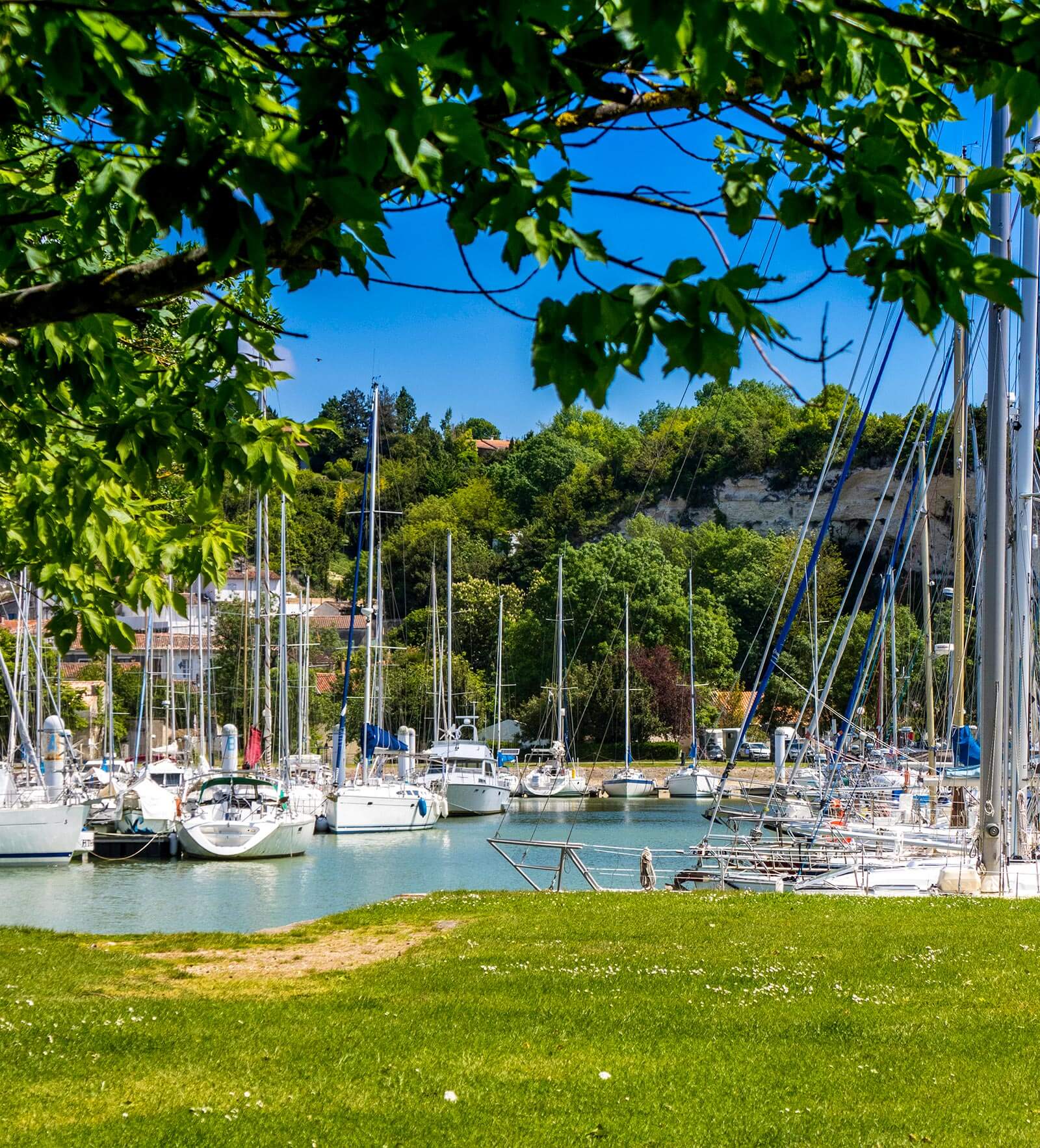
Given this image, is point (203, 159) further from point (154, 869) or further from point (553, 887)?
point (154, 869)

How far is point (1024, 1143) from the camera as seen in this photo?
6.60 metres

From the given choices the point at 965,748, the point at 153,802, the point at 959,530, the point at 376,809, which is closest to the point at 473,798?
the point at 376,809

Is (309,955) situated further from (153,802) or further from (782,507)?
(782,507)

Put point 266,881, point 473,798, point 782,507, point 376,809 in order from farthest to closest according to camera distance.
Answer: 1. point 782,507
2. point 473,798
3. point 376,809
4. point 266,881

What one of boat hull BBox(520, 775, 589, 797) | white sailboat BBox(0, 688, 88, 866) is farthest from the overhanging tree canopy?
boat hull BBox(520, 775, 589, 797)

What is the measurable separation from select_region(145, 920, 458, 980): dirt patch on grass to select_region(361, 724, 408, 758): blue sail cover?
3558cm

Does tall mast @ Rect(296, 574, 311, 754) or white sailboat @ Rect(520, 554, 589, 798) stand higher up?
tall mast @ Rect(296, 574, 311, 754)

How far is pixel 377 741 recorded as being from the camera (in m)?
53.2

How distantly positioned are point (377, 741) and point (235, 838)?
1485 centimetres

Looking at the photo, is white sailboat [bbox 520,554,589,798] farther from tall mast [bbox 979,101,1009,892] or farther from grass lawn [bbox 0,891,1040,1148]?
grass lawn [bbox 0,891,1040,1148]

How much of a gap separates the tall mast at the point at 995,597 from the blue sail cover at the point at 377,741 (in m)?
36.1

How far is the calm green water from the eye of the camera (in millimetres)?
27188

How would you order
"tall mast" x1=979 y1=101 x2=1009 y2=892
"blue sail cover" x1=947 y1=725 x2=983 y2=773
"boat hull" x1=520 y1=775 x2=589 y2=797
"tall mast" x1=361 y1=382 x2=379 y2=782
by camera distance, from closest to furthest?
"tall mast" x1=979 y1=101 x2=1009 y2=892 → "blue sail cover" x1=947 y1=725 x2=983 y2=773 → "tall mast" x1=361 y1=382 x2=379 y2=782 → "boat hull" x1=520 y1=775 x2=589 y2=797

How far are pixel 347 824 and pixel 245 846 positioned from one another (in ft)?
28.6
